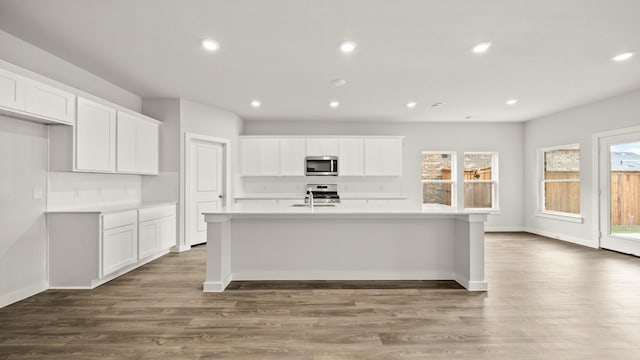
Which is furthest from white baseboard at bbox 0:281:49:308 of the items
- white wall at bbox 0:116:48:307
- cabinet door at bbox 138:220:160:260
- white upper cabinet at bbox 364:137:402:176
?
white upper cabinet at bbox 364:137:402:176

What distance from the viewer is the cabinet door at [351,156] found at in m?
6.74

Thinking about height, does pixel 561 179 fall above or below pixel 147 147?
below

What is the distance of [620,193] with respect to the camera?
17.0 ft

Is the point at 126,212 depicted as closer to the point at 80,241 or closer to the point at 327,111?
the point at 80,241

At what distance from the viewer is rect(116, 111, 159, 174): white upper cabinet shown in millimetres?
4254

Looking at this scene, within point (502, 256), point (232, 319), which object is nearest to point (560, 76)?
point (502, 256)

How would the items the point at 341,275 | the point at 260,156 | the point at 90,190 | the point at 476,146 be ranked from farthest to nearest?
1. the point at 476,146
2. the point at 260,156
3. the point at 90,190
4. the point at 341,275

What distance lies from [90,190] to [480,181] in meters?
7.51

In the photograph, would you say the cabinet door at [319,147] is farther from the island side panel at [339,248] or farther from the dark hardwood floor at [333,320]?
the dark hardwood floor at [333,320]

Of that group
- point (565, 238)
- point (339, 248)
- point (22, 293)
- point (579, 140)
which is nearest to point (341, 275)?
point (339, 248)

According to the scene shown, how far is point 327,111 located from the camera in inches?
241

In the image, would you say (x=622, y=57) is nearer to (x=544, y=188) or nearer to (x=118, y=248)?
(x=544, y=188)

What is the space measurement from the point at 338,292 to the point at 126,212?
2752mm

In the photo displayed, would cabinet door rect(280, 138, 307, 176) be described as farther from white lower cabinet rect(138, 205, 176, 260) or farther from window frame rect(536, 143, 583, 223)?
window frame rect(536, 143, 583, 223)
